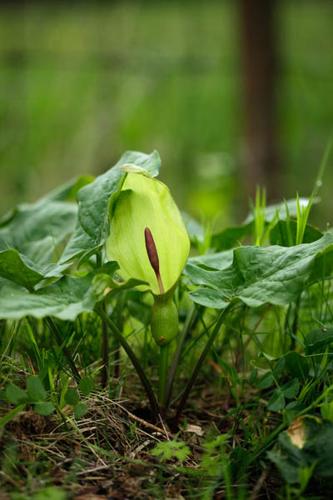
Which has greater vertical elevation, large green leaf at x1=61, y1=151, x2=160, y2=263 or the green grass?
large green leaf at x1=61, y1=151, x2=160, y2=263

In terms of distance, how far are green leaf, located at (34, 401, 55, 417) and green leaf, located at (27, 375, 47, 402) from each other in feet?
0.04

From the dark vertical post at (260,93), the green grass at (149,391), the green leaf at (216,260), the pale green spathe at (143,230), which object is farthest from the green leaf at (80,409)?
the dark vertical post at (260,93)

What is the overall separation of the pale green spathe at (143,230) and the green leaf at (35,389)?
9.4 inches

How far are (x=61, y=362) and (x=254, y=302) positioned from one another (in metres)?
0.34

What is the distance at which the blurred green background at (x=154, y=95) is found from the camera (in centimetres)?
374

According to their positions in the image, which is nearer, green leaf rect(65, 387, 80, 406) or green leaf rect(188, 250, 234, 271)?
green leaf rect(65, 387, 80, 406)

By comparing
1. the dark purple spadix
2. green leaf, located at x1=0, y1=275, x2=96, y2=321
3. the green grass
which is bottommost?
the green grass

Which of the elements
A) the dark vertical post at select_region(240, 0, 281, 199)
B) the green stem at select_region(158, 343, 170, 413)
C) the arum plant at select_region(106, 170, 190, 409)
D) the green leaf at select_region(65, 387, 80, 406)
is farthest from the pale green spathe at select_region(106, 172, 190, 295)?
the dark vertical post at select_region(240, 0, 281, 199)

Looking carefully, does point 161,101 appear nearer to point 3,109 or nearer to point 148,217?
point 3,109

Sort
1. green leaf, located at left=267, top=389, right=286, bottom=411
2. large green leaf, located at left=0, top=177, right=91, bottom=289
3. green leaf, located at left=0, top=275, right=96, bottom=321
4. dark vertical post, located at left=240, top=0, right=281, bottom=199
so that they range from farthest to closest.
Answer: dark vertical post, located at left=240, top=0, right=281, bottom=199 → large green leaf, located at left=0, top=177, right=91, bottom=289 → green leaf, located at left=267, top=389, right=286, bottom=411 → green leaf, located at left=0, top=275, right=96, bottom=321

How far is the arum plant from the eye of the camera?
1097mm

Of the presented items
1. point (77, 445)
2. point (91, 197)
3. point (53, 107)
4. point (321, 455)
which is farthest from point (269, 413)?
point (53, 107)

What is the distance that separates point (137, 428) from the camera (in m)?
1.09

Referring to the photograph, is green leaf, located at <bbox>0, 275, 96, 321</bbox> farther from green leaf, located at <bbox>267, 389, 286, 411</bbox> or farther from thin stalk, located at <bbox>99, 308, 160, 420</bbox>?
green leaf, located at <bbox>267, 389, 286, 411</bbox>
